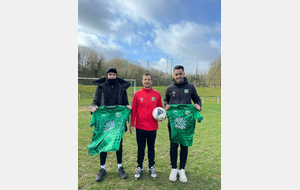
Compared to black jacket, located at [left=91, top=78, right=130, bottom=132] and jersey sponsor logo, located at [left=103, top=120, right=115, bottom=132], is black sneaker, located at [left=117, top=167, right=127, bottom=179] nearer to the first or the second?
jersey sponsor logo, located at [left=103, top=120, right=115, bottom=132]

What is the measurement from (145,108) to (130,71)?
27411 millimetres

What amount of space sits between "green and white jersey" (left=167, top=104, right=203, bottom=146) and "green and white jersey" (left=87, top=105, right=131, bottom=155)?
3.64 ft

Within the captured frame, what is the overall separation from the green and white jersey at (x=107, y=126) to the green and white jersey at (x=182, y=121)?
43.7 inches

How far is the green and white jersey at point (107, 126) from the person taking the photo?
3.33 meters

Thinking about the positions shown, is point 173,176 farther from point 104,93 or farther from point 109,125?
point 104,93

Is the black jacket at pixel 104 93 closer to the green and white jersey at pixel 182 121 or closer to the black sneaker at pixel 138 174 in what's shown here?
the green and white jersey at pixel 182 121

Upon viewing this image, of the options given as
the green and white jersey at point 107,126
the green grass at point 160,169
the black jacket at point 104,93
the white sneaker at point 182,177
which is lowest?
the green grass at point 160,169

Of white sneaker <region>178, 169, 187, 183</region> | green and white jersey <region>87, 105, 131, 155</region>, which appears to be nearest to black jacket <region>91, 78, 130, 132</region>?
green and white jersey <region>87, 105, 131, 155</region>

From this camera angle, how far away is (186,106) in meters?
3.46

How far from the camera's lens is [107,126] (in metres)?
3.57

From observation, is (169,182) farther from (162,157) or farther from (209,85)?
(209,85)

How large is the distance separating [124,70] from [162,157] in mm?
26786

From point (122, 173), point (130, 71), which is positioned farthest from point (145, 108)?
point (130, 71)

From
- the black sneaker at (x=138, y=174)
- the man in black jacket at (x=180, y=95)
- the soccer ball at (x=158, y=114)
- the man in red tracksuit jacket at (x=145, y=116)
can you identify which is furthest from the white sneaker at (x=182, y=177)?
the soccer ball at (x=158, y=114)
